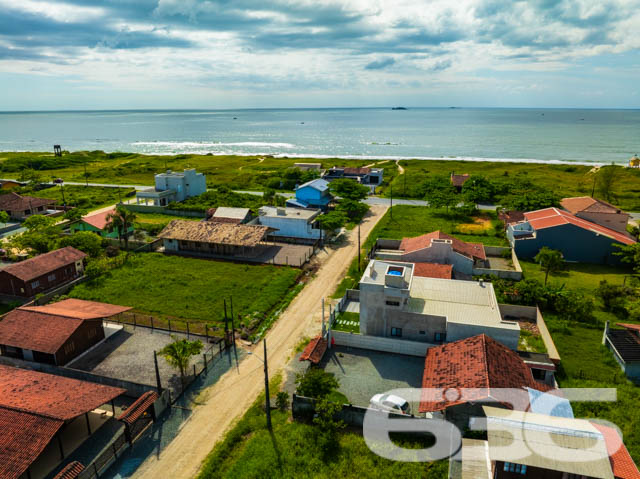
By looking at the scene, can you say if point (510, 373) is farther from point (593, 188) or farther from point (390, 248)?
point (593, 188)

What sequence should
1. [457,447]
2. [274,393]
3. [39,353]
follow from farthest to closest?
[39,353] → [274,393] → [457,447]

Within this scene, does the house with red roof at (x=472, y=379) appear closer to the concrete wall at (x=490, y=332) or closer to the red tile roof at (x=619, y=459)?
the concrete wall at (x=490, y=332)

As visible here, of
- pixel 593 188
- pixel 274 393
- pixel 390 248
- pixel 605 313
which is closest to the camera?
pixel 274 393

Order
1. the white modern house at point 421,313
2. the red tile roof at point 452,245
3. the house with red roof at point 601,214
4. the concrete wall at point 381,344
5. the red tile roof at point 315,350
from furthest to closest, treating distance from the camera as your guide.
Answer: the house with red roof at point 601,214 < the red tile roof at point 452,245 < the concrete wall at point 381,344 < the white modern house at point 421,313 < the red tile roof at point 315,350

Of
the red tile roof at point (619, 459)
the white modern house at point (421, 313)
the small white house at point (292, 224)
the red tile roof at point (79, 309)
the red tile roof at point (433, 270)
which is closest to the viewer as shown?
the red tile roof at point (619, 459)

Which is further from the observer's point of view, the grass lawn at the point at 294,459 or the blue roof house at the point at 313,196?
the blue roof house at the point at 313,196

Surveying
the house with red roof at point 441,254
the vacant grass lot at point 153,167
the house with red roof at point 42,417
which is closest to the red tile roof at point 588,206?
the house with red roof at point 441,254

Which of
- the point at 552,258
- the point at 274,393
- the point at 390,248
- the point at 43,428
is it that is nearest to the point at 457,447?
the point at 274,393

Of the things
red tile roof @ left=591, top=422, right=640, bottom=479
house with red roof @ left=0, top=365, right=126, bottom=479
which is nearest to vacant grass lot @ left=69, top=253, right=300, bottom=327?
house with red roof @ left=0, top=365, right=126, bottom=479
